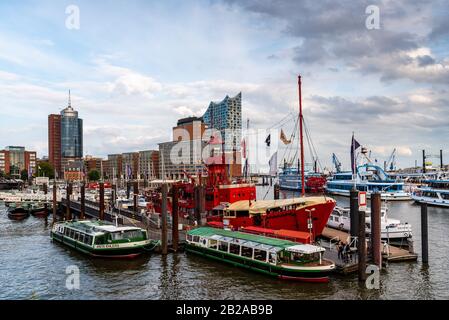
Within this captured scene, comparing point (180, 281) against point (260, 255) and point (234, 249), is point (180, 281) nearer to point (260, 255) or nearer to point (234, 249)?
point (234, 249)

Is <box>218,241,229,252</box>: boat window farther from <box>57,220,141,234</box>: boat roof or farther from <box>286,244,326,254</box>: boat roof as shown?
<box>57,220,141,234</box>: boat roof

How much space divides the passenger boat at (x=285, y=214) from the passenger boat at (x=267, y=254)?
6367mm

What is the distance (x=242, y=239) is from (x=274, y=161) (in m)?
16.0

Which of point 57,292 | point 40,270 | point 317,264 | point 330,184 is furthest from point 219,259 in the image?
point 330,184

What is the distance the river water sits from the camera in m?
30.7

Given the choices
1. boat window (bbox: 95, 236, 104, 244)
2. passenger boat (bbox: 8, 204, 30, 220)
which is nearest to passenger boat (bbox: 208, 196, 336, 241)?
boat window (bbox: 95, 236, 104, 244)

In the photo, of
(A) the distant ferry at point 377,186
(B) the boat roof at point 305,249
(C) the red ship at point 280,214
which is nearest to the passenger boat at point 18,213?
(C) the red ship at point 280,214

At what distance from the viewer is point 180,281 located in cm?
3431

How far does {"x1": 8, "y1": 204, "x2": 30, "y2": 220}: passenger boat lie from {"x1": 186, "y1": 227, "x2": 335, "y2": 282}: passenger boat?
5503cm

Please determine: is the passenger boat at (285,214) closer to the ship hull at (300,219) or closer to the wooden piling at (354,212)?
the ship hull at (300,219)

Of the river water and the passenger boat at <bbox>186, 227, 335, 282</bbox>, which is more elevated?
the passenger boat at <bbox>186, 227, 335, 282</bbox>

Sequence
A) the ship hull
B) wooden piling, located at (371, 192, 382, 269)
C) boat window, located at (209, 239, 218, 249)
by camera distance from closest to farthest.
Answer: wooden piling, located at (371, 192, 382, 269) → boat window, located at (209, 239, 218, 249) → the ship hull

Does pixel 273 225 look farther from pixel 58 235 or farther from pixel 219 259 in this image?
pixel 58 235
